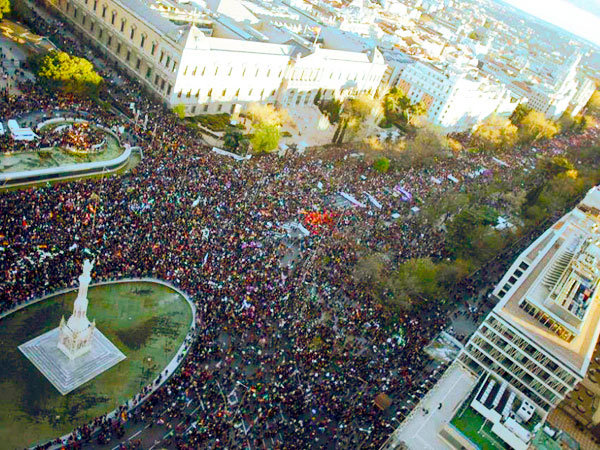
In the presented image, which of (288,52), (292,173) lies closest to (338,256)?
(292,173)

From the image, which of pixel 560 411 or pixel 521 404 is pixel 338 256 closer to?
pixel 521 404

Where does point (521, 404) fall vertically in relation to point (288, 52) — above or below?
below

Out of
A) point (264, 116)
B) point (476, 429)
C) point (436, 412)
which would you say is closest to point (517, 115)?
point (264, 116)

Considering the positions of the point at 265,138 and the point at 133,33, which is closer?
the point at 265,138

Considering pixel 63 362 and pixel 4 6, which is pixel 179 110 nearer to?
pixel 4 6

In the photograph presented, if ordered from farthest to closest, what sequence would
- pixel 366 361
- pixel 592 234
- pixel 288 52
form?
pixel 288 52
pixel 592 234
pixel 366 361

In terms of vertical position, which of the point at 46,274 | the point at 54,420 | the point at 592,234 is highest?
the point at 592,234

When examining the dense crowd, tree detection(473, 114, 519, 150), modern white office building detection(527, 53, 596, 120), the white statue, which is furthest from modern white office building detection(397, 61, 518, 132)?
the white statue

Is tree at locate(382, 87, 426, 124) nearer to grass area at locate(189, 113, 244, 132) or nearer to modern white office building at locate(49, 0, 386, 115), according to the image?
modern white office building at locate(49, 0, 386, 115)
